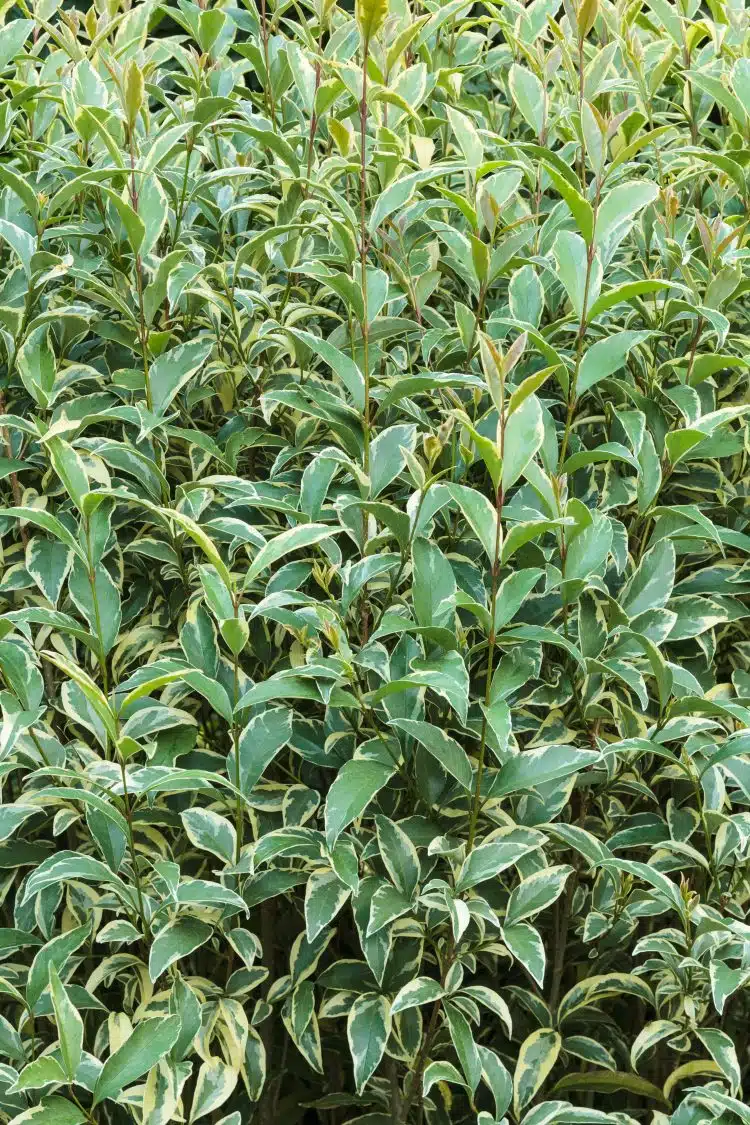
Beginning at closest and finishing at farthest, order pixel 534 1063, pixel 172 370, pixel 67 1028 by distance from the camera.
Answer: pixel 67 1028, pixel 534 1063, pixel 172 370

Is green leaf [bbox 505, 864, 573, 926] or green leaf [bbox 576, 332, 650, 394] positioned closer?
green leaf [bbox 505, 864, 573, 926]

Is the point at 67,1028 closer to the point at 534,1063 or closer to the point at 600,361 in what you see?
the point at 534,1063

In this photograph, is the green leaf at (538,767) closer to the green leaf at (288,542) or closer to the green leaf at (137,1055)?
the green leaf at (288,542)

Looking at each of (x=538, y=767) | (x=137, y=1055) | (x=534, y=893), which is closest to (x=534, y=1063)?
(x=534, y=893)

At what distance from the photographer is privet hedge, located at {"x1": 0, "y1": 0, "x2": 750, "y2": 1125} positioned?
1478mm

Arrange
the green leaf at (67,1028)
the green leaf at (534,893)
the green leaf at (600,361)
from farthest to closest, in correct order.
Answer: the green leaf at (600,361), the green leaf at (534,893), the green leaf at (67,1028)

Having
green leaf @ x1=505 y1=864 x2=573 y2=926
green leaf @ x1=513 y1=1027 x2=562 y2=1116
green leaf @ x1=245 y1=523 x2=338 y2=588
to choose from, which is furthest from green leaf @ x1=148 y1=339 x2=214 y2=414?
green leaf @ x1=513 y1=1027 x2=562 y2=1116

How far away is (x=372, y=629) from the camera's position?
1746mm

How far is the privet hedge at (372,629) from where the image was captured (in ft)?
4.85

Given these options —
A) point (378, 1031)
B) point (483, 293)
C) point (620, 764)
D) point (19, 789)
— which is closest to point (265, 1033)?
point (378, 1031)

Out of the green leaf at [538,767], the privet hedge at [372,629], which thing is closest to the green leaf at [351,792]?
the privet hedge at [372,629]

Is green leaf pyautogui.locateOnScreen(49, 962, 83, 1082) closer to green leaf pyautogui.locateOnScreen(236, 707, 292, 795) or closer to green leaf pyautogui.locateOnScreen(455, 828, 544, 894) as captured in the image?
green leaf pyautogui.locateOnScreen(236, 707, 292, 795)

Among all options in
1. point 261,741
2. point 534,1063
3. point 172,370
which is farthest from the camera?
point 172,370

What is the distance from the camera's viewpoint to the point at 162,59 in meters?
2.45
